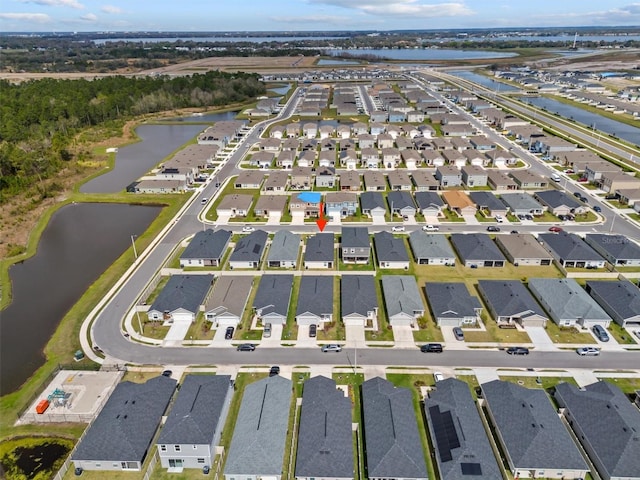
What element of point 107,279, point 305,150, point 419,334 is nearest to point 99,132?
point 305,150

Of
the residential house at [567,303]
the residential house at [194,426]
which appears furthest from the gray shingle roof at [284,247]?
the residential house at [567,303]

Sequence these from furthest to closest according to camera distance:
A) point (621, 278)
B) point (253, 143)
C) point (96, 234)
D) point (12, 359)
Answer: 1. point (253, 143)
2. point (96, 234)
3. point (621, 278)
4. point (12, 359)

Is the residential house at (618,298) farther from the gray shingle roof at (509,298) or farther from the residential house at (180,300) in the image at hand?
the residential house at (180,300)

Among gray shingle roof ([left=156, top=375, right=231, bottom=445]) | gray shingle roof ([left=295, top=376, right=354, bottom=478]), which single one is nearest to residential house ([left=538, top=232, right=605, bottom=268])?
gray shingle roof ([left=295, top=376, right=354, bottom=478])

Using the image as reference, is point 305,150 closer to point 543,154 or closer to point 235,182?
point 235,182

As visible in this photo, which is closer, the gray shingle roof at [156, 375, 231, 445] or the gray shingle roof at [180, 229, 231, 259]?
the gray shingle roof at [156, 375, 231, 445]

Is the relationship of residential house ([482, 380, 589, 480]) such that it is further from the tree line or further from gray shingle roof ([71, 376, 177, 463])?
the tree line
